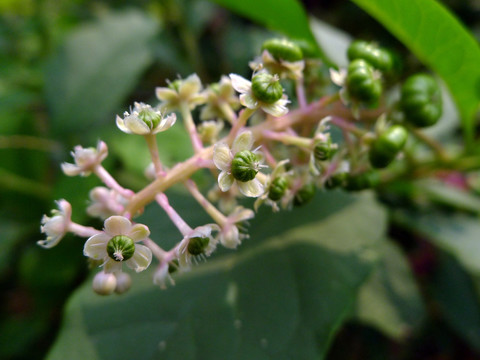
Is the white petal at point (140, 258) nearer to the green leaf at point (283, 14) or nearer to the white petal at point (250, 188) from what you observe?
the white petal at point (250, 188)

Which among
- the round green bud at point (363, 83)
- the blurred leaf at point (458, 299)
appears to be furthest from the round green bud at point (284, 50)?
the blurred leaf at point (458, 299)

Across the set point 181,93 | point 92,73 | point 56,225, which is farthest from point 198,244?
point 92,73

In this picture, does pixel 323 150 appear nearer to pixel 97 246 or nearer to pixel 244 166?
pixel 244 166

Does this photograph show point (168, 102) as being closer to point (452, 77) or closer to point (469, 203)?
point (452, 77)

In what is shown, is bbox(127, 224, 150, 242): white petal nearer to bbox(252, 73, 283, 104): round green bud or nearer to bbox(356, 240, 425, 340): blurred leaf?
bbox(252, 73, 283, 104): round green bud

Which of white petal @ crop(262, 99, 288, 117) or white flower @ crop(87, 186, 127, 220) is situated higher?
white petal @ crop(262, 99, 288, 117)

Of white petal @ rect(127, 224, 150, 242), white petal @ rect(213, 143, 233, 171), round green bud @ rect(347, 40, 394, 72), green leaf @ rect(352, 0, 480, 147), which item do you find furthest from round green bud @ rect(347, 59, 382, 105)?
white petal @ rect(127, 224, 150, 242)

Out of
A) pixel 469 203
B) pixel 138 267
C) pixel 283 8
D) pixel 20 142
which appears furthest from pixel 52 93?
pixel 469 203
